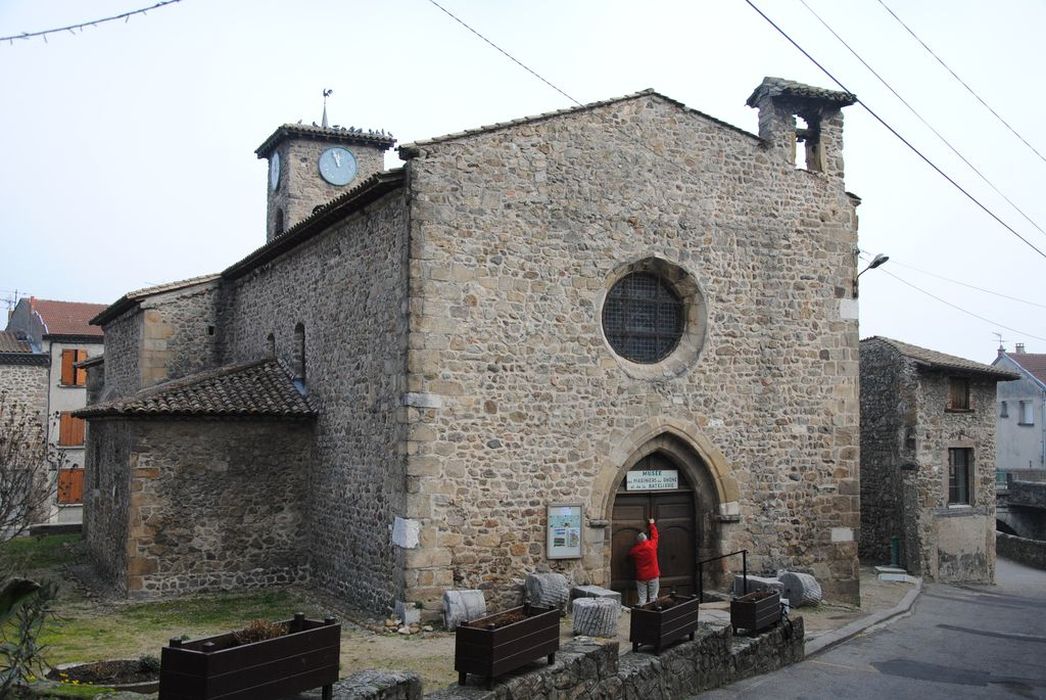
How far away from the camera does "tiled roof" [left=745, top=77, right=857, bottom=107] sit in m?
14.8

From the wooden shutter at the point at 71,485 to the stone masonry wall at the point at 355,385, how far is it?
17.7 meters

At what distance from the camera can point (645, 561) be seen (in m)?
12.9

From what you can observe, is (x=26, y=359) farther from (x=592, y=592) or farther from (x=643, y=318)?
(x=592, y=592)

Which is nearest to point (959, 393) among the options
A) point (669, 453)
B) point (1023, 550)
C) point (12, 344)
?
point (1023, 550)

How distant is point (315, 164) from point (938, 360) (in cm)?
1649

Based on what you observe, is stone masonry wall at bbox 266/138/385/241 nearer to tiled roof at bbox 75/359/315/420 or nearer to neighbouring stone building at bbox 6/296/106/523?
tiled roof at bbox 75/359/315/420

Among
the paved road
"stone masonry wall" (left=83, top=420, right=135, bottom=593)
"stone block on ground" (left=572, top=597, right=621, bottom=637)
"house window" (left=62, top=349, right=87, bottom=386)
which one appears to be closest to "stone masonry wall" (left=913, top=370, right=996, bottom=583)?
the paved road

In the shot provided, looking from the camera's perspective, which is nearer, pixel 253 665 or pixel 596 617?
pixel 253 665

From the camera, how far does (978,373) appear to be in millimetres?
20922

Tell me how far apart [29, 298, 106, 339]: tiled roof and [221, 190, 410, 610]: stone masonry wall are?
1925 cm

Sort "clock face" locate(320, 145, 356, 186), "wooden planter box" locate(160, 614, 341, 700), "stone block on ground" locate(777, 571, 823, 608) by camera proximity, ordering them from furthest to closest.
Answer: "clock face" locate(320, 145, 356, 186), "stone block on ground" locate(777, 571, 823, 608), "wooden planter box" locate(160, 614, 341, 700)

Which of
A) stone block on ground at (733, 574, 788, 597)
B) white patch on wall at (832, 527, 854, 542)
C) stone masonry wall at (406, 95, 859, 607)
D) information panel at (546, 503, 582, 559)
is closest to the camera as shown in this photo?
stone masonry wall at (406, 95, 859, 607)

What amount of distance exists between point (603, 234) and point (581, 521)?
4104 millimetres

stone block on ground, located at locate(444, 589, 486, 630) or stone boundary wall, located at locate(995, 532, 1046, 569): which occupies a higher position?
stone block on ground, located at locate(444, 589, 486, 630)
